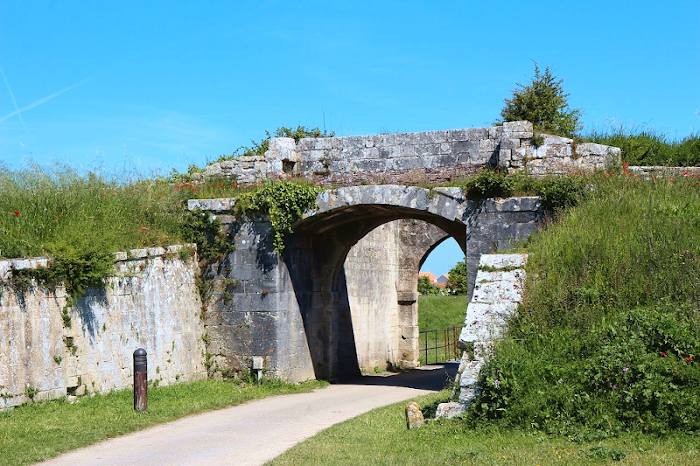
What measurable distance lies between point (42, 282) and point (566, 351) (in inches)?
268

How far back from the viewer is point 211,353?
1623 cm

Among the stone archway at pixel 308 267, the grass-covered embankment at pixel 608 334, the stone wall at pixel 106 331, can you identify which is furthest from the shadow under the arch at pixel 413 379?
the grass-covered embankment at pixel 608 334

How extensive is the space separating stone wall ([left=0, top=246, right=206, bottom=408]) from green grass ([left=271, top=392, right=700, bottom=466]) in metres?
4.00

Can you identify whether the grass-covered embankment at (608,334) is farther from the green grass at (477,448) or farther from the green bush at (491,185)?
the green bush at (491,185)

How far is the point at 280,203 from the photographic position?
15.8m

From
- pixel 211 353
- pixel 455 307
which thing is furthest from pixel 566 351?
pixel 455 307

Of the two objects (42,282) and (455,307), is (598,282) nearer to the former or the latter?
(42,282)

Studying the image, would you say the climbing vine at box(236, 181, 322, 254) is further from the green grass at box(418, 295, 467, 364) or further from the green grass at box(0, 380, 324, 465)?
the green grass at box(418, 295, 467, 364)

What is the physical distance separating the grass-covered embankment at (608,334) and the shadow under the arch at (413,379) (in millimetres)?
5124

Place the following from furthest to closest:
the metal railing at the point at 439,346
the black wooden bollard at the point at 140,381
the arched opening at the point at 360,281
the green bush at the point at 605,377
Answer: the metal railing at the point at 439,346 < the arched opening at the point at 360,281 < the black wooden bollard at the point at 140,381 < the green bush at the point at 605,377

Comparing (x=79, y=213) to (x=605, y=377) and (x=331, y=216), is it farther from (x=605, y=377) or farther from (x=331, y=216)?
(x=605, y=377)

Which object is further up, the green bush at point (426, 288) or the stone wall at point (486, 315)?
the stone wall at point (486, 315)

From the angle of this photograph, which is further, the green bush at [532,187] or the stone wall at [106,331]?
the green bush at [532,187]

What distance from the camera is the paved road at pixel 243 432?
920cm
